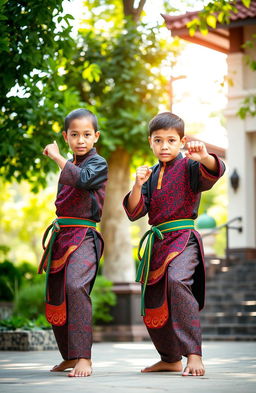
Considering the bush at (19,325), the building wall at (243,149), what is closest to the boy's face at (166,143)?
the bush at (19,325)

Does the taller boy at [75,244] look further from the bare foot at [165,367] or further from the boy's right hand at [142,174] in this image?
the bare foot at [165,367]

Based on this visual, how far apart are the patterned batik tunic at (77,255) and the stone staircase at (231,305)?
7.93 metres

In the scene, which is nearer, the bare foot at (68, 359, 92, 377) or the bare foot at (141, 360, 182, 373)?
the bare foot at (68, 359, 92, 377)

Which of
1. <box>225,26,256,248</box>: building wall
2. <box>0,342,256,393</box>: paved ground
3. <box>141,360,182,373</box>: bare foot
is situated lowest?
<box>0,342,256,393</box>: paved ground

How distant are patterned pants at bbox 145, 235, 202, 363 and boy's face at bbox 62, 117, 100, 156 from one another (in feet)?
3.12

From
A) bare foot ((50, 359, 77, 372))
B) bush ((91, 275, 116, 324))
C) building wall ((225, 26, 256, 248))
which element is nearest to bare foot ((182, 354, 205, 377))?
bare foot ((50, 359, 77, 372))

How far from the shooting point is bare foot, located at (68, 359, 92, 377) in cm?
517

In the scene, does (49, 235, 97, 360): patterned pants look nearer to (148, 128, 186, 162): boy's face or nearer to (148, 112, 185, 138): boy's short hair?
(148, 128, 186, 162): boy's face

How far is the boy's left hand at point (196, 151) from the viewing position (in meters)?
5.16

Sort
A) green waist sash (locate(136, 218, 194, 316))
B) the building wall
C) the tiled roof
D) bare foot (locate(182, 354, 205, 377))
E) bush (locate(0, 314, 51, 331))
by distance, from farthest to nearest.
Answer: the building wall → the tiled roof → bush (locate(0, 314, 51, 331)) → green waist sash (locate(136, 218, 194, 316)) → bare foot (locate(182, 354, 205, 377))

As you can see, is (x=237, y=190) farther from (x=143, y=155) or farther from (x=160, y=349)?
(x=160, y=349)

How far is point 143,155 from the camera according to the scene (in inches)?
565

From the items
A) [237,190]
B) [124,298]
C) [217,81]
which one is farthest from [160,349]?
[237,190]

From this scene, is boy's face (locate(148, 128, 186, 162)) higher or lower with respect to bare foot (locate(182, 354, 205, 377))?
higher
